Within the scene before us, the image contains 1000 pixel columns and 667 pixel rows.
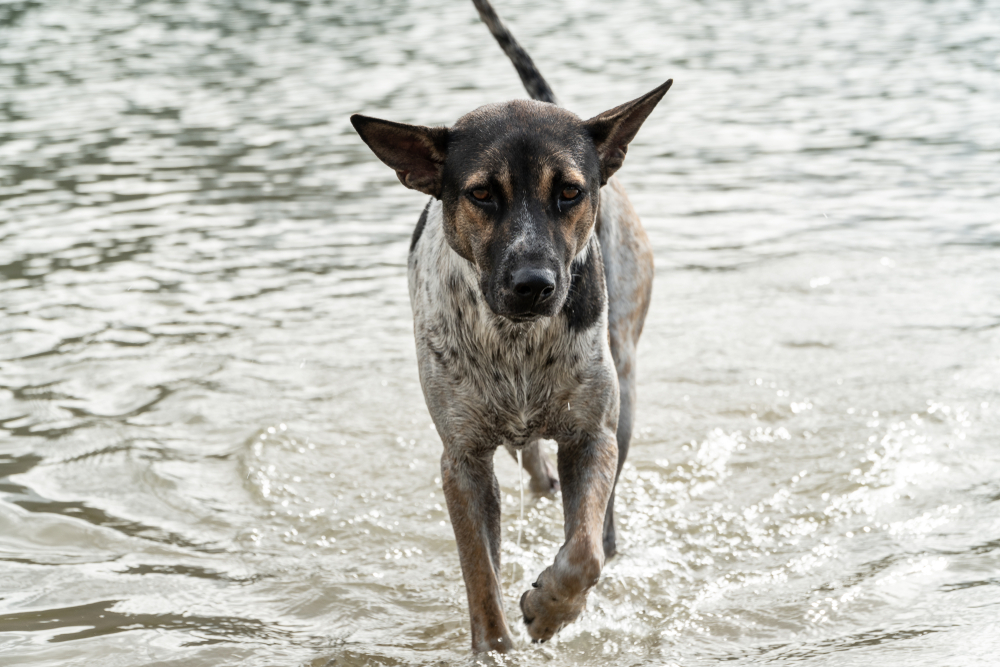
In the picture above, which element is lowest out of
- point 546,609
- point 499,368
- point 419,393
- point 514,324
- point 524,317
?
point 419,393

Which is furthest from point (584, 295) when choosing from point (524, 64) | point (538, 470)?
point (538, 470)

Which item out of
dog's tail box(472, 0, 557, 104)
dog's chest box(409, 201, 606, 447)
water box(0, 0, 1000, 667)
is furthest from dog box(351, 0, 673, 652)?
dog's tail box(472, 0, 557, 104)

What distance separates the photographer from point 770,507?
5309 mm

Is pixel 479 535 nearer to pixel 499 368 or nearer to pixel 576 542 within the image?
pixel 576 542

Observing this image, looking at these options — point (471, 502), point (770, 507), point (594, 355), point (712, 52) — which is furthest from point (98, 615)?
point (712, 52)

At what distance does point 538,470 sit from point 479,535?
165 centimetres

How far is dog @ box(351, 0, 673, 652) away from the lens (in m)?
3.75

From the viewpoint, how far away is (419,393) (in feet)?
22.2

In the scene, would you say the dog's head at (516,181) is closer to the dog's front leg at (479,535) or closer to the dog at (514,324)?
the dog at (514,324)

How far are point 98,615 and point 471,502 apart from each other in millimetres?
1654

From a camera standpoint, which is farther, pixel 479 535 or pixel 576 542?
pixel 479 535

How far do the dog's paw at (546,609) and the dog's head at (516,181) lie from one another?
973mm

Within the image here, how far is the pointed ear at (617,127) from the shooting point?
3.99 m

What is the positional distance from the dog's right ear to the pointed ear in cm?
56
